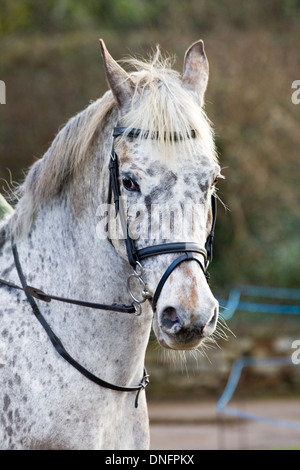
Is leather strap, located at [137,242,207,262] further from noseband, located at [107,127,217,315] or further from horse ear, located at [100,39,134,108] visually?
horse ear, located at [100,39,134,108]

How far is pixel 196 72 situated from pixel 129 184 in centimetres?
74

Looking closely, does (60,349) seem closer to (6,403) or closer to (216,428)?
(6,403)

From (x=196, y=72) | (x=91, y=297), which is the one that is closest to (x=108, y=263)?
(x=91, y=297)

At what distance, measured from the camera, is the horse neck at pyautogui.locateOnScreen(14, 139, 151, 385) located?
9.34ft

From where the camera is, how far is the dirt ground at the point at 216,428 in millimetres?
8086

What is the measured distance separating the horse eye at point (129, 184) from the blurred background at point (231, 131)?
28.7 feet

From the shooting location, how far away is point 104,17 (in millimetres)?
15445

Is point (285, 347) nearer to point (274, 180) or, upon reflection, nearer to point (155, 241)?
point (274, 180)

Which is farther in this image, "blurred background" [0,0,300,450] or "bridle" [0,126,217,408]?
"blurred background" [0,0,300,450]

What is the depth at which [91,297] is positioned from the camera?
9.41 feet

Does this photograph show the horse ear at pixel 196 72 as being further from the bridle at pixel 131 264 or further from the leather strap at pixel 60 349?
the leather strap at pixel 60 349

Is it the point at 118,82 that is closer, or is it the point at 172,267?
the point at 172,267

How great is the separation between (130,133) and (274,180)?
1063 centimetres

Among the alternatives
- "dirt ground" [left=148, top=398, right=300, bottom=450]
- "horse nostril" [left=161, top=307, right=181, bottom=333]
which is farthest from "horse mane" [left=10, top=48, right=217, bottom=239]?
"dirt ground" [left=148, top=398, right=300, bottom=450]
